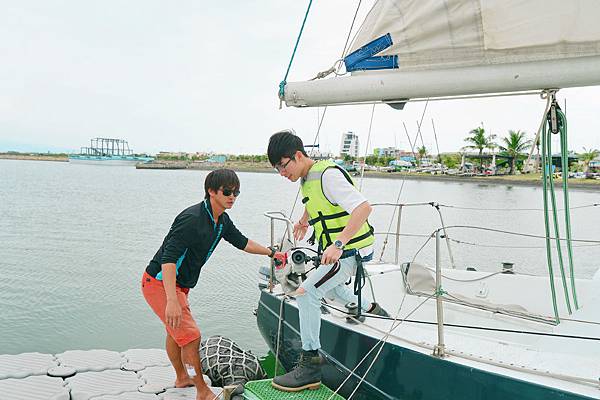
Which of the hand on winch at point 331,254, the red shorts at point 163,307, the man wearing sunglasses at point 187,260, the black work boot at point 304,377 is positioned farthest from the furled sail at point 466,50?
the black work boot at point 304,377

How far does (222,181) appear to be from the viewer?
3742 mm

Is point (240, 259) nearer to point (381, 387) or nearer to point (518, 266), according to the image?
point (518, 266)

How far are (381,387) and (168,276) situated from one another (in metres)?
1.70

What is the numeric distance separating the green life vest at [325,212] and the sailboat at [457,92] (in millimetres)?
537

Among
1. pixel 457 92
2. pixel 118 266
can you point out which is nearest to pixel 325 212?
pixel 457 92

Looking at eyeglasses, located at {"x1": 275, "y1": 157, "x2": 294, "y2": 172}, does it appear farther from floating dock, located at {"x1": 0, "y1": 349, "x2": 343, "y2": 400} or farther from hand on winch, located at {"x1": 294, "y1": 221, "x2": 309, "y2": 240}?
floating dock, located at {"x1": 0, "y1": 349, "x2": 343, "y2": 400}

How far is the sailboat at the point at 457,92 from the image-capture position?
10.4 feet

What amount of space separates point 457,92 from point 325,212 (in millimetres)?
1202

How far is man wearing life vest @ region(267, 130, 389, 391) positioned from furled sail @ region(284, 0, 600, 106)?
54 centimetres

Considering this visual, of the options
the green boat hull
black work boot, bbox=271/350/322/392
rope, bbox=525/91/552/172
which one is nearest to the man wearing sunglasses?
black work boot, bbox=271/350/322/392

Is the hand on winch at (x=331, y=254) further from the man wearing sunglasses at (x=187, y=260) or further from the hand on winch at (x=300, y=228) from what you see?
the hand on winch at (x=300, y=228)

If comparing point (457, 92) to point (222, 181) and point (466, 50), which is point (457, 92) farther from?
point (222, 181)

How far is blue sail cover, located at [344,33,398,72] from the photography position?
363 centimetres

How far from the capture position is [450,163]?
4619 centimetres
